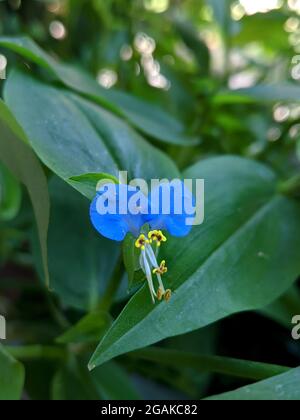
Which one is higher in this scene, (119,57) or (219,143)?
(119,57)

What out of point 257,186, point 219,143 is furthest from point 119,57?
point 257,186

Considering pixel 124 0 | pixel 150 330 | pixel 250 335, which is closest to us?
pixel 150 330
